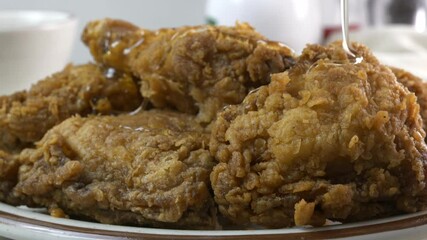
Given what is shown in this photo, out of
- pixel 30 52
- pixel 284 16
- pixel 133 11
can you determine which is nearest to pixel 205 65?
pixel 30 52

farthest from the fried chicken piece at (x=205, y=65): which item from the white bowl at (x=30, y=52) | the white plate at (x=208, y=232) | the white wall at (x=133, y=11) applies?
the white wall at (x=133, y=11)

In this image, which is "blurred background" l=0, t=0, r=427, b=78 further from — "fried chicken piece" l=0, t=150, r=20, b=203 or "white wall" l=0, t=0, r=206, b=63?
"fried chicken piece" l=0, t=150, r=20, b=203

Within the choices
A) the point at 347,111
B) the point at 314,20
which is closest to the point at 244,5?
the point at 314,20

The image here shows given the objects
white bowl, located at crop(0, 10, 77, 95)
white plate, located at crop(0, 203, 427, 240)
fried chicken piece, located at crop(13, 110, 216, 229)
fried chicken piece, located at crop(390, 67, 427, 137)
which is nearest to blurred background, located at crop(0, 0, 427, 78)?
white bowl, located at crop(0, 10, 77, 95)

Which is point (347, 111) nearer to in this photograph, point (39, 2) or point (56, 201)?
point (56, 201)

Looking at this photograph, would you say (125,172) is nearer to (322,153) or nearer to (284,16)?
(322,153)

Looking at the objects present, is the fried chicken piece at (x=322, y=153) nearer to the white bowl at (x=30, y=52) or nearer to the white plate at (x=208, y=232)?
the white plate at (x=208, y=232)
